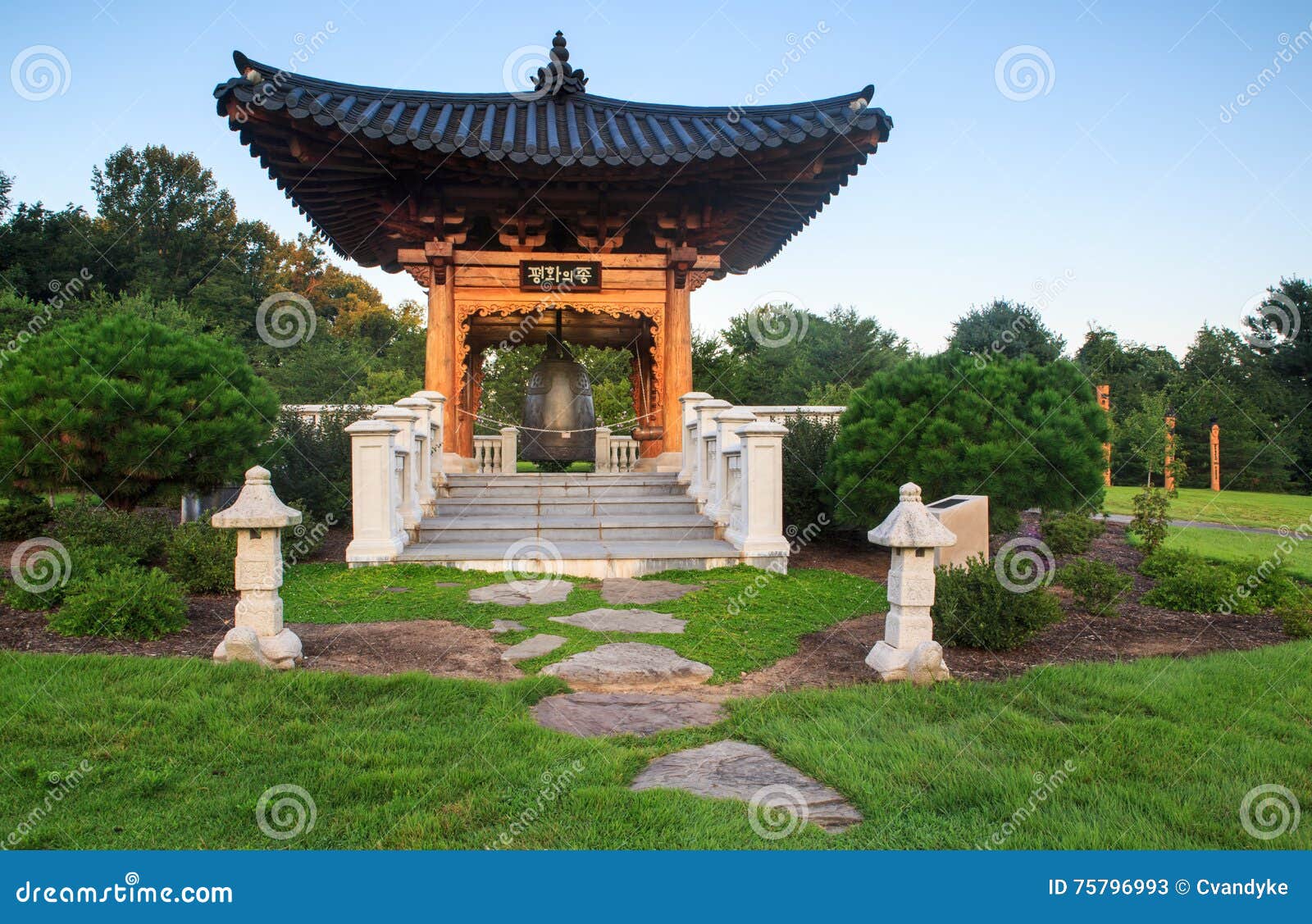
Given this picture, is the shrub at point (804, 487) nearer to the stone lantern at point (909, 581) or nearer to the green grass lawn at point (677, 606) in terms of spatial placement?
the green grass lawn at point (677, 606)

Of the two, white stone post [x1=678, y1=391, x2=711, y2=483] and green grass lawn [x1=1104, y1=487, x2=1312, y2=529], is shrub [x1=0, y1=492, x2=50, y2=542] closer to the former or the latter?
white stone post [x1=678, y1=391, x2=711, y2=483]

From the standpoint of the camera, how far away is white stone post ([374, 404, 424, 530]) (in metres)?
8.43

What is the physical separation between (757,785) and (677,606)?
11.5ft

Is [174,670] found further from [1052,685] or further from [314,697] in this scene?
[1052,685]

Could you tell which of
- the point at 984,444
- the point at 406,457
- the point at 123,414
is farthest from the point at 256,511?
the point at 984,444

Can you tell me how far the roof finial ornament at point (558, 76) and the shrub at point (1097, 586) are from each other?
30.7 feet

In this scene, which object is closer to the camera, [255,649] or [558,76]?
[255,649]

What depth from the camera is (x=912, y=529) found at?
4691 mm

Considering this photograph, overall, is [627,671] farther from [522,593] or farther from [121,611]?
[121,611]

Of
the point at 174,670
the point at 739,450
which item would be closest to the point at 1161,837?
the point at 174,670

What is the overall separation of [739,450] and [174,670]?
5597 millimetres

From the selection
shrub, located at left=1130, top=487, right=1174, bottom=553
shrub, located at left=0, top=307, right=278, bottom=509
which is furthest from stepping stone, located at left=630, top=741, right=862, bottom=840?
shrub, located at left=1130, top=487, right=1174, bottom=553

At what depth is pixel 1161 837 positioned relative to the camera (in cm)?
268

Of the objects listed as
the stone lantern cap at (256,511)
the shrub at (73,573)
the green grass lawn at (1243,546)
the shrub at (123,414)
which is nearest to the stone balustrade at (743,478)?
the green grass lawn at (1243,546)
